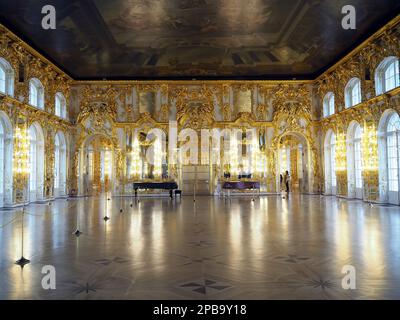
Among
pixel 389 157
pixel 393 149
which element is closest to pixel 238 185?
pixel 389 157

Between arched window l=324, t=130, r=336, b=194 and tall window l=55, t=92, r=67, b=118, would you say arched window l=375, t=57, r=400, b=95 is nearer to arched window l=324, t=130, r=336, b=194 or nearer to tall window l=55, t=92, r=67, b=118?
arched window l=324, t=130, r=336, b=194

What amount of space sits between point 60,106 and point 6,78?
6.58m

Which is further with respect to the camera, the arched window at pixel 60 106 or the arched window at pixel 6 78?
the arched window at pixel 60 106

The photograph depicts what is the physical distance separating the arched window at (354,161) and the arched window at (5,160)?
17700 mm

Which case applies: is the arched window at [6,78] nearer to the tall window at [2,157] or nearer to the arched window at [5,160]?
the arched window at [5,160]

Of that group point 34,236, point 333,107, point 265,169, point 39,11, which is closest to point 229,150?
point 265,169

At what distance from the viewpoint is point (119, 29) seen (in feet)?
52.0

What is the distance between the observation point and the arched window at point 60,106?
21.6 metres

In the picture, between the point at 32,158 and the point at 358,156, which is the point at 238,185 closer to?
the point at 358,156

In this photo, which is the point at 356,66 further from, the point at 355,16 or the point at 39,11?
the point at 39,11

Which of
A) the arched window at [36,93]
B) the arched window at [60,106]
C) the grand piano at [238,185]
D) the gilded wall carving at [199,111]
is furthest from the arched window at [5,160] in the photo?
the grand piano at [238,185]

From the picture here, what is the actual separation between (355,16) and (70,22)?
1240cm

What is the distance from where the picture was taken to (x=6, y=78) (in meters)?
15.5

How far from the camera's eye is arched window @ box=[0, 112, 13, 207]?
49.8ft
